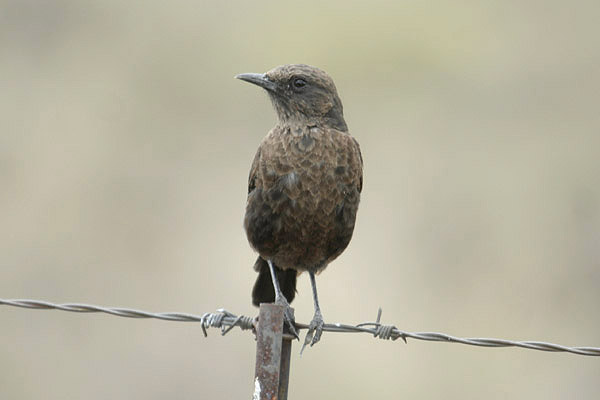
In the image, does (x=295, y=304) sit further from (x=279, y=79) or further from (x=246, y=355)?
(x=279, y=79)

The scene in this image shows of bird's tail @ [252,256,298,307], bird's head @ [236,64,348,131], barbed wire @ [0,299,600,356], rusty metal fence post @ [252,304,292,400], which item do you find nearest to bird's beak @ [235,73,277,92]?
bird's head @ [236,64,348,131]

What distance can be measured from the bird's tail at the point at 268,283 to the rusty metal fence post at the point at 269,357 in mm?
2085

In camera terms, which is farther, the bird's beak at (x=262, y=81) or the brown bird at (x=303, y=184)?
the bird's beak at (x=262, y=81)

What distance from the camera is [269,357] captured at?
3535 mm

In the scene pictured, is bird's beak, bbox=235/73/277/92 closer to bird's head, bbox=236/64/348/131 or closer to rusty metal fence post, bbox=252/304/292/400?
bird's head, bbox=236/64/348/131

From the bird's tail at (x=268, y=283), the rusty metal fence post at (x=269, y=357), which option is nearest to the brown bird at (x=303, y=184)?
the bird's tail at (x=268, y=283)

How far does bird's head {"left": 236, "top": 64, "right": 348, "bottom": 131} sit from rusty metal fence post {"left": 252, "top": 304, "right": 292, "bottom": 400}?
6.92 ft

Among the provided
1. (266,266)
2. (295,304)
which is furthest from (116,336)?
(266,266)

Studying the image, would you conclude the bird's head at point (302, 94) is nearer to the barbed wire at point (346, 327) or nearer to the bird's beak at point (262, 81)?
the bird's beak at point (262, 81)

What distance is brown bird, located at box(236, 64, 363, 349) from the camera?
16.7ft

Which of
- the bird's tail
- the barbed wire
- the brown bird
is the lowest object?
the barbed wire

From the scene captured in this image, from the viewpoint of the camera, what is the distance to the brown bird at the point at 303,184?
201 inches

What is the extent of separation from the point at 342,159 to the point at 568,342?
617cm

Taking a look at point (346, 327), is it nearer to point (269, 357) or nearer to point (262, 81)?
point (269, 357)
